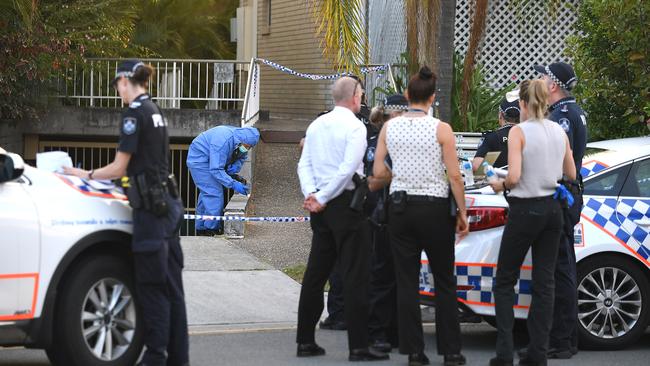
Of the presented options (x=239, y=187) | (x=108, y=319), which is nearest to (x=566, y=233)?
(x=108, y=319)

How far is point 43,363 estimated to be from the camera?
752 cm

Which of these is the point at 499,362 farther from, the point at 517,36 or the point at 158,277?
the point at 517,36

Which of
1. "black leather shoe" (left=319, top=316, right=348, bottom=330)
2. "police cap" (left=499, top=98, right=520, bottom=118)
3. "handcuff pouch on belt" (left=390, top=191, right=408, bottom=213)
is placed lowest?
"black leather shoe" (left=319, top=316, right=348, bottom=330)

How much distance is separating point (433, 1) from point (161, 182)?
6987 millimetres

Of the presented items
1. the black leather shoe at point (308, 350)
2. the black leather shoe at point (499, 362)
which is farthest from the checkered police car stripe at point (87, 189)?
the black leather shoe at point (499, 362)

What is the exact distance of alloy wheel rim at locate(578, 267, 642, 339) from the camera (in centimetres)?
805

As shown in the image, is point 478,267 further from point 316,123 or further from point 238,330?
point 238,330

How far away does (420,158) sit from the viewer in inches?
284

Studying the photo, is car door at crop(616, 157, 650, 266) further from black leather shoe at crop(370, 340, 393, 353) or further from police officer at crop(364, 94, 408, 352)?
black leather shoe at crop(370, 340, 393, 353)

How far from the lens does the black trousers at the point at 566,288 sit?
7703 millimetres

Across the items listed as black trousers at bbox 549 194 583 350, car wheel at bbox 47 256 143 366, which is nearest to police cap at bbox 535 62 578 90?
black trousers at bbox 549 194 583 350

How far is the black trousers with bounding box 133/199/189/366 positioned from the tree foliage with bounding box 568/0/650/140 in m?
5.49

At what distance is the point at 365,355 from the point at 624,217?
6.66ft

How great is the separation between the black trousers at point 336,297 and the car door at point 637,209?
6.87ft
